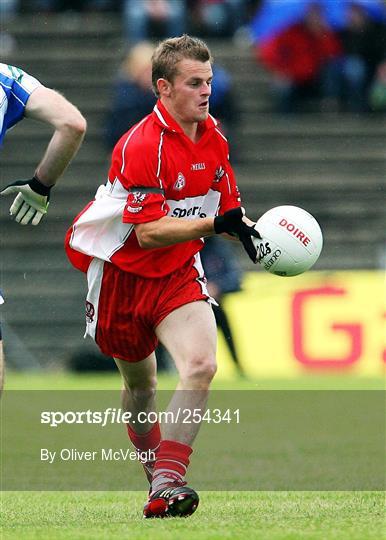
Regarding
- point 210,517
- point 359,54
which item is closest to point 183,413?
point 210,517

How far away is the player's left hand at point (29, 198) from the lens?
5.79 meters

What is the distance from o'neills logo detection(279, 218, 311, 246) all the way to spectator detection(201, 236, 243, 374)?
24.3 ft

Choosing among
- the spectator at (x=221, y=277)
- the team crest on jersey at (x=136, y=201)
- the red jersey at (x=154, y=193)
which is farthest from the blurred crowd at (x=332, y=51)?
the team crest on jersey at (x=136, y=201)

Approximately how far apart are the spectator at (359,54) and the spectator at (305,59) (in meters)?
0.18

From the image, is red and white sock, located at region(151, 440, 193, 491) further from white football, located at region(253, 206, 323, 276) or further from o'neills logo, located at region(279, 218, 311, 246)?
o'neills logo, located at region(279, 218, 311, 246)

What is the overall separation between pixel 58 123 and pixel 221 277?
8.60 meters

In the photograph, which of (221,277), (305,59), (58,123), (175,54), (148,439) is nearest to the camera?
(58,123)

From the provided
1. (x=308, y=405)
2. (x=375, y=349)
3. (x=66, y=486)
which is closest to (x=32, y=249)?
(x=375, y=349)

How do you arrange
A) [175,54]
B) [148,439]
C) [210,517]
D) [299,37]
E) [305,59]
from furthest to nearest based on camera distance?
[305,59] < [299,37] < [148,439] < [175,54] < [210,517]

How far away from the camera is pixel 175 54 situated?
636 centimetres

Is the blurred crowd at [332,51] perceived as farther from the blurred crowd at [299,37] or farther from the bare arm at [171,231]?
the bare arm at [171,231]

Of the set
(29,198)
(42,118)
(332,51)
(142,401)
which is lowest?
(332,51)

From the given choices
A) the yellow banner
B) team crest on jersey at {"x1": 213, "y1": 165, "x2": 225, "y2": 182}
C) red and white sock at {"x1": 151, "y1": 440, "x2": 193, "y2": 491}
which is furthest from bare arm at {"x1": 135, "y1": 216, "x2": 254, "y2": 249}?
the yellow banner

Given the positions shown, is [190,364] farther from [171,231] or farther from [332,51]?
[332,51]
